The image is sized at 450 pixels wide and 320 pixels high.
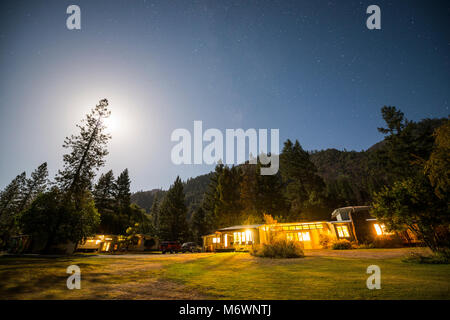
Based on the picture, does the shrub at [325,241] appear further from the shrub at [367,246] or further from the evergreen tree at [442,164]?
the evergreen tree at [442,164]

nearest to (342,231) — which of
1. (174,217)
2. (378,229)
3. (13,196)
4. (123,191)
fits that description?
(378,229)

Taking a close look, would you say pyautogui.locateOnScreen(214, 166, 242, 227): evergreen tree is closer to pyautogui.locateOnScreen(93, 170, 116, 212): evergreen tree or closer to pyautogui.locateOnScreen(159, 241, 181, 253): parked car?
pyautogui.locateOnScreen(159, 241, 181, 253): parked car

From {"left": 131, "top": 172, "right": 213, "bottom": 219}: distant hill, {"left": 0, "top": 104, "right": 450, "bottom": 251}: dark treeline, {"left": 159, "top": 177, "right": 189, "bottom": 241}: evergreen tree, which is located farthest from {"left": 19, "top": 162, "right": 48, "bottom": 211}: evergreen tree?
{"left": 131, "top": 172, "right": 213, "bottom": 219}: distant hill

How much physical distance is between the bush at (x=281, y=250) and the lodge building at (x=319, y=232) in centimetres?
662

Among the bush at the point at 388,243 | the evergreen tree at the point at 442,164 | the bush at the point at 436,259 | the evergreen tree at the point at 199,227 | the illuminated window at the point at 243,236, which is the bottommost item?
the evergreen tree at the point at 199,227

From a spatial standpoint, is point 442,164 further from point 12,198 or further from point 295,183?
point 12,198

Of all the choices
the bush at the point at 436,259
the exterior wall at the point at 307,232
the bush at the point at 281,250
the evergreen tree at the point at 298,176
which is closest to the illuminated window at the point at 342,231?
the exterior wall at the point at 307,232

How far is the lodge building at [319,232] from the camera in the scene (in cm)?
2081

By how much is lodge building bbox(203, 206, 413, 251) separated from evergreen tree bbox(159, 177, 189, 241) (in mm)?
21728

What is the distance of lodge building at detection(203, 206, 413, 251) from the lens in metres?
20.8

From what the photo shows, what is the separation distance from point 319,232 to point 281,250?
45.5ft

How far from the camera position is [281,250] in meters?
12.4

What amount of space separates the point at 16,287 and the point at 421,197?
1520 cm
